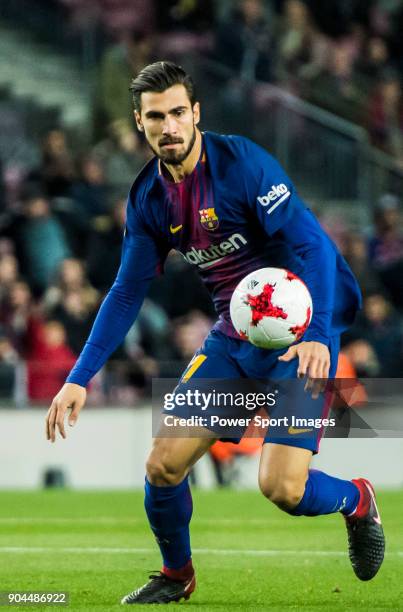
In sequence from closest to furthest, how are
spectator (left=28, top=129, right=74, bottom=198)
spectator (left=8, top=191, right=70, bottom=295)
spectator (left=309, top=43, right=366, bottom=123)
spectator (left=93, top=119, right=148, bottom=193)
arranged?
1. spectator (left=8, top=191, right=70, bottom=295)
2. spectator (left=28, top=129, right=74, bottom=198)
3. spectator (left=93, top=119, right=148, bottom=193)
4. spectator (left=309, top=43, right=366, bottom=123)

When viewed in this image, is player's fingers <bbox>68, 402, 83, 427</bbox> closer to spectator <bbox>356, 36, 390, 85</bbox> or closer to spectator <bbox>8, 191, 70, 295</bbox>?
spectator <bbox>8, 191, 70, 295</bbox>

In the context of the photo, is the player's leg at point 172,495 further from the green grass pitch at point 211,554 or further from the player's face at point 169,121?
the player's face at point 169,121

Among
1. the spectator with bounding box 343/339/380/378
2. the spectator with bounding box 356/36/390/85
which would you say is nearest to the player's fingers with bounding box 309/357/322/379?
the spectator with bounding box 343/339/380/378

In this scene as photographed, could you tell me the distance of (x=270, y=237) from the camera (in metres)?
6.07

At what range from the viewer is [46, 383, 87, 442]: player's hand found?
5.73 m

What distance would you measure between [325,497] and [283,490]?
30 centimetres

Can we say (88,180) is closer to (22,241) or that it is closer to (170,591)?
(22,241)

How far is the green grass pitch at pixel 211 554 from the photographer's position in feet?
20.1

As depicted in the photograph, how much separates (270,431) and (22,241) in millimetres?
7923

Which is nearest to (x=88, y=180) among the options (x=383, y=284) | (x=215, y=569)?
(x=383, y=284)

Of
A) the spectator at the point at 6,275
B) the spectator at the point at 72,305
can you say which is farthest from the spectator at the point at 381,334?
the spectator at the point at 6,275

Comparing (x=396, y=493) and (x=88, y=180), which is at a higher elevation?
(x=88, y=180)

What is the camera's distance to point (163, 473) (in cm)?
596

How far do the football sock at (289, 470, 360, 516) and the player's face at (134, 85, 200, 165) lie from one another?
1.44 meters
